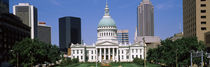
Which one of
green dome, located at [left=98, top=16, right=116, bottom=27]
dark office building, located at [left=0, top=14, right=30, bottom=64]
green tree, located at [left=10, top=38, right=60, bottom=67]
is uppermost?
green dome, located at [left=98, top=16, right=116, bottom=27]

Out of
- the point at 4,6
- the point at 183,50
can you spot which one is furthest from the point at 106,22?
the point at 183,50

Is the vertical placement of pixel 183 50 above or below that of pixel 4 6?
below

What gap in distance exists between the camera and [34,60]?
72.8 meters

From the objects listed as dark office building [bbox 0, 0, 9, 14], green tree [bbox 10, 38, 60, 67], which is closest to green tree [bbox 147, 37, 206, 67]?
green tree [bbox 10, 38, 60, 67]

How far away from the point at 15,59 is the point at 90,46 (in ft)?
320

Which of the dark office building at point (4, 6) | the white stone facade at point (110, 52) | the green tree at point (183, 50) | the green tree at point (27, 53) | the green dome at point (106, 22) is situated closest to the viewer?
the green tree at point (183, 50)

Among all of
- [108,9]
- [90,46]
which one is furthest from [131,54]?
[108,9]

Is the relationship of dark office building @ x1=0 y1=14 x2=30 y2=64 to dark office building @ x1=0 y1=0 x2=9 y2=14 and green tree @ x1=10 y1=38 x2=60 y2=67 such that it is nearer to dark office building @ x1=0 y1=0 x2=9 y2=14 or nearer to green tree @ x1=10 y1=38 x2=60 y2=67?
dark office building @ x1=0 y1=0 x2=9 y2=14

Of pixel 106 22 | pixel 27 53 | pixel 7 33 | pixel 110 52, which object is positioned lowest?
pixel 110 52

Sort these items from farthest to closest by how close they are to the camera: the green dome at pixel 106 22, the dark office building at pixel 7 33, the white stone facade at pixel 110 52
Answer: the green dome at pixel 106 22 < the white stone facade at pixel 110 52 < the dark office building at pixel 7 33

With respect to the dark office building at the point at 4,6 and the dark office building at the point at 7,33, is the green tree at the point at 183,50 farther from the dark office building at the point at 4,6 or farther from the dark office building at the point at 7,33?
the dark office building at the point at 4,6

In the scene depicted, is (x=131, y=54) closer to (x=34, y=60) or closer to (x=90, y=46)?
(x=90, y=46)

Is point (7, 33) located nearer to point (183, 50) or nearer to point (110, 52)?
point (183, 50)

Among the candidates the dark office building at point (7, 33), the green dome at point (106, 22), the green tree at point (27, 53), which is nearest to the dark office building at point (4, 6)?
the dark office building at point (7, 33)
